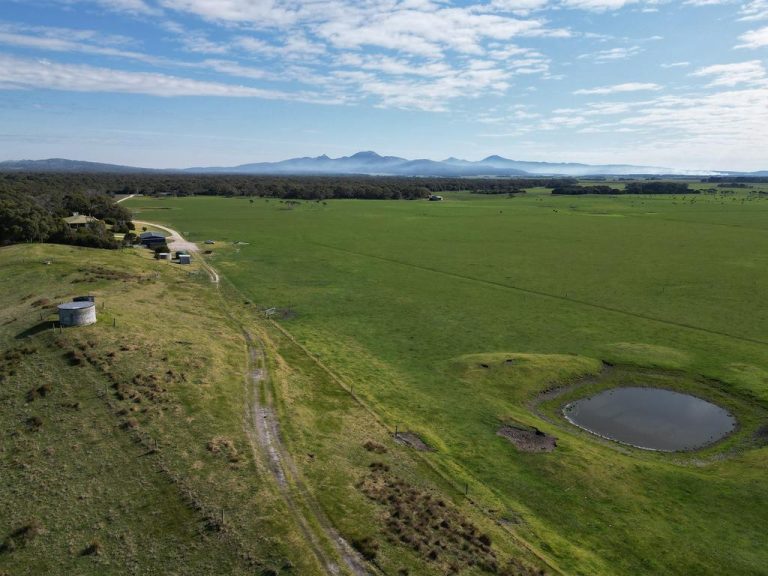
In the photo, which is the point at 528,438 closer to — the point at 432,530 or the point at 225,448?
the point at 432,530

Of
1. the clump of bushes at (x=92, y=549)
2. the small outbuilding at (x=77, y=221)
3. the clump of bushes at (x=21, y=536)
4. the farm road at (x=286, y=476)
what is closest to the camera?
the clump of bushes at (x=92, y=549)

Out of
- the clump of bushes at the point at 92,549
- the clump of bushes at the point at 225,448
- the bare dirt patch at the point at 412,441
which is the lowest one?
the bare dirt patch at the point at 412,441

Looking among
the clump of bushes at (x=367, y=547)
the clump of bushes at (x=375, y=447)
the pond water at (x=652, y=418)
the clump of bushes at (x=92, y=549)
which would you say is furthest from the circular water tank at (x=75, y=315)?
the pond water at (x=652, y=418)

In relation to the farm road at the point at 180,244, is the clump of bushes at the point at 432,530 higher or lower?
lower

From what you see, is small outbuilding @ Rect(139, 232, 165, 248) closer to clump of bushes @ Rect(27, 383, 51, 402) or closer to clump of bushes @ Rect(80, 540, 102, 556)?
clump of bushes @ Rect(27, 383, 51, 402)

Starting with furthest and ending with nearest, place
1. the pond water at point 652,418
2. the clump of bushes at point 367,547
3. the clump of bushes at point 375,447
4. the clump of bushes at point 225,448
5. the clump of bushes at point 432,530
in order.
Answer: the pond water at point 652,418, the clump of bushes at point 375,447, the clump of bushes at point 225,448, the clump of bushes at point 432,530, the clump of bushes at point 367,547

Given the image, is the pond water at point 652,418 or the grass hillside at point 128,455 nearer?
the grass hillside at point 128,455

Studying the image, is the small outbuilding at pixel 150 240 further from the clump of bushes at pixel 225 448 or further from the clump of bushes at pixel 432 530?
the clump of bushes at pixel 432 530

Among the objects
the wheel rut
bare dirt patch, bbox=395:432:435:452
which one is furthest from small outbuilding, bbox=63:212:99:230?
bare dirt patch, bbox=395:432:435:452
